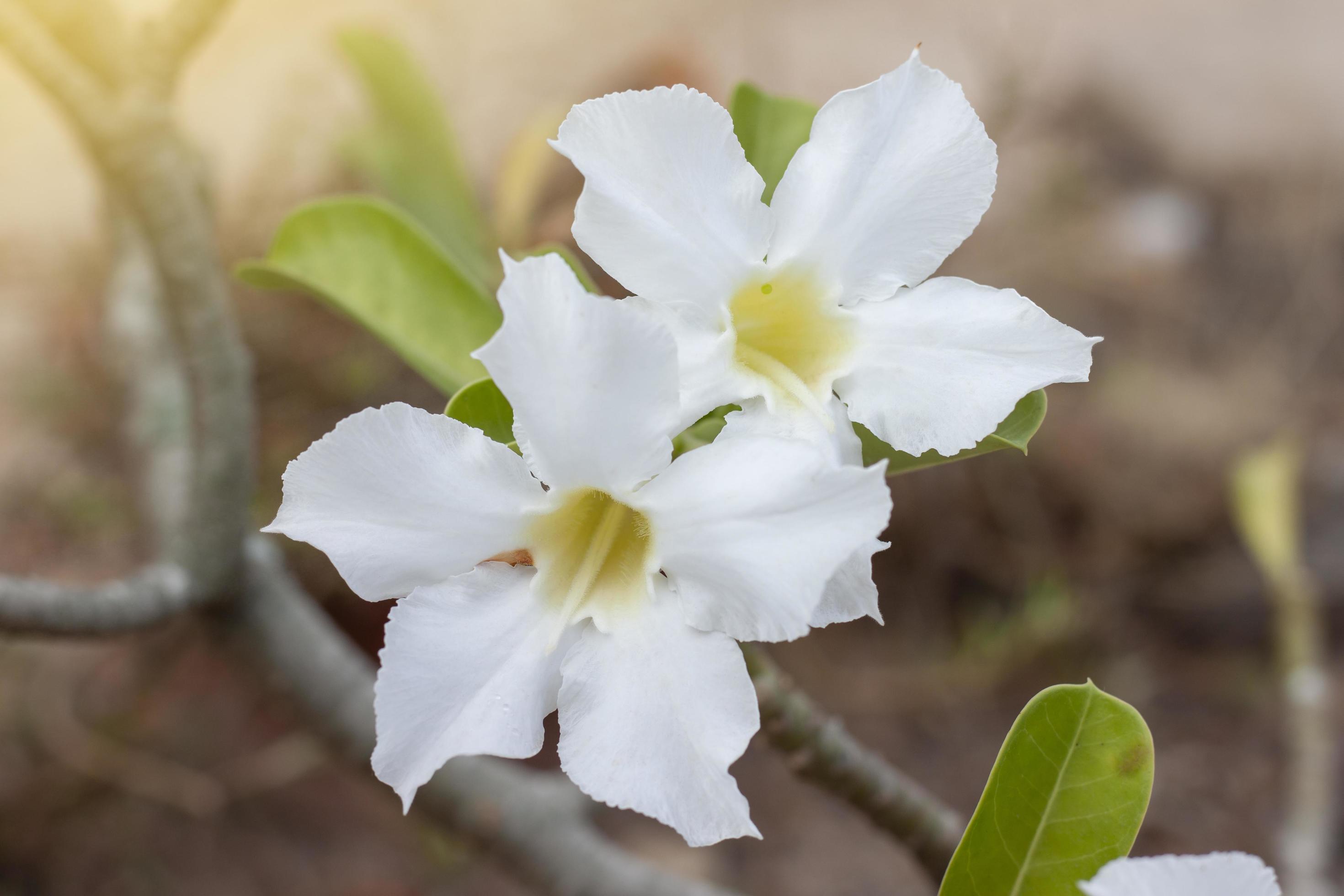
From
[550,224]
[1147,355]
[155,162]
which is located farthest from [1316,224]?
[155,162]

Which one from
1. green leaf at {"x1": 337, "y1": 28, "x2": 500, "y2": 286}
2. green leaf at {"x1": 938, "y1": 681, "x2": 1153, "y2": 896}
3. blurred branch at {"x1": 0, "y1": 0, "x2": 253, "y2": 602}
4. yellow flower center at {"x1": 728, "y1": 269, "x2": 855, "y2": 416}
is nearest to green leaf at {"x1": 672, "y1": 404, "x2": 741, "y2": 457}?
yellow flower center at {"x1": 728, "y1": 269, "x2": 855, "y2": 416}

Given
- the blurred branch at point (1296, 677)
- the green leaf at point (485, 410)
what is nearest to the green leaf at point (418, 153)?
the green leaf at point (485, 410)

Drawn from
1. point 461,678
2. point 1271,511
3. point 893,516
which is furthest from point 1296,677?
point 461,678

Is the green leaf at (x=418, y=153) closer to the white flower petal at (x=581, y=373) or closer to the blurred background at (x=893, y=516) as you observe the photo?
the blurred background at (x=893, y=516)

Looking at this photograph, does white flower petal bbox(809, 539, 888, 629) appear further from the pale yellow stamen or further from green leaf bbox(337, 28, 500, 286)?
green leaf bbox(337, 28, 500, 286)

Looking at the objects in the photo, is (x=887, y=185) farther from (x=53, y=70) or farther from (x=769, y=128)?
(x=53, y=70)

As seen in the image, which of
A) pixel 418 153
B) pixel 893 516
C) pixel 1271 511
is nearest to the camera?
pixel 1271 511
